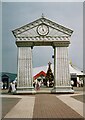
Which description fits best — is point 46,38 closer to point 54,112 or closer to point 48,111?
point 48,111

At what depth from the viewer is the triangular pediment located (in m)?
29.9

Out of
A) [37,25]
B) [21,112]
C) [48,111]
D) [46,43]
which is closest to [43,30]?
[37,25]

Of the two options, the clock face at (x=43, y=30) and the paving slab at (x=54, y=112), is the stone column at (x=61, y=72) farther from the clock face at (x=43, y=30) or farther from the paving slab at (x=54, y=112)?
the paving slab at (x=54, y=112)

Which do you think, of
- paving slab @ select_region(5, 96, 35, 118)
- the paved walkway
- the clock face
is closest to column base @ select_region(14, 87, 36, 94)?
the clock face

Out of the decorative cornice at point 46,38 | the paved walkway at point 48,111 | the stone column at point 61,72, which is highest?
the decorative cornice at point 46,38

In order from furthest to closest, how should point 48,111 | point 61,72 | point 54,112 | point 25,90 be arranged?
point 61,72, point 25,90, point 48,111, point 54,112

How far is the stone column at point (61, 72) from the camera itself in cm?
2930

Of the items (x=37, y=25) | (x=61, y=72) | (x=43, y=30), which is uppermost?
(x=37, y=25)

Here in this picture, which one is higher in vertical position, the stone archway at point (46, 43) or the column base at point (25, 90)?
the stone archway at point (46, 43)

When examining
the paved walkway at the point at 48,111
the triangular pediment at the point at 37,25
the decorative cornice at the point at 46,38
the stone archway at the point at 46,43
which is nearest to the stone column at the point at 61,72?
the stone archway at the point at 46,43

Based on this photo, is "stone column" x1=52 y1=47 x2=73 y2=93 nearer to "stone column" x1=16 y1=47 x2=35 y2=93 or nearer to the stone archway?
the stone archway

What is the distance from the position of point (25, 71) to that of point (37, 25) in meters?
4.66

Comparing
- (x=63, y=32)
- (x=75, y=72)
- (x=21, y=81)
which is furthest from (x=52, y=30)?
(x=75, y=72)

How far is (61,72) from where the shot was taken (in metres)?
29.6
